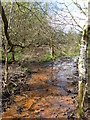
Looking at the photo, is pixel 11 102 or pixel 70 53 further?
pixel 70 53

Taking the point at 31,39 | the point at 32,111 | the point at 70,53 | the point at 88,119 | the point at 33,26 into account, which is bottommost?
the point at 32,111

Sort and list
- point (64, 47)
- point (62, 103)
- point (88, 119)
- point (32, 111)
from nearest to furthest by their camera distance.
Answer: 1. point (88, 119)
2. point (32, 111)
3. point (62, 103)
4. point (64, 47)

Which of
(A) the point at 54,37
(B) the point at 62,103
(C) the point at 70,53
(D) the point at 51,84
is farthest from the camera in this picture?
(C) the point at 70,53

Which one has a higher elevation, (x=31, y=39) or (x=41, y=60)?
(x=31, y=39)

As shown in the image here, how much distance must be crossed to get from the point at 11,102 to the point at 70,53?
819cm

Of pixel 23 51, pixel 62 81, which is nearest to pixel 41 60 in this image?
pixel 23 51

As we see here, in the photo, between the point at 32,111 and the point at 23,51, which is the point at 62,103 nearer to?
the point at 32,111

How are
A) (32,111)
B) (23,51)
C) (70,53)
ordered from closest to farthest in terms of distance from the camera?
(32,111)
(23,51)
(70,53)

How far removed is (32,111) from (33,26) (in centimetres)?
595

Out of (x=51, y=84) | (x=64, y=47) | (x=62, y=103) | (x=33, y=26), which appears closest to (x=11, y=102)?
(x=62, y=103)

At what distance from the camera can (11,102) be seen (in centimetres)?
399

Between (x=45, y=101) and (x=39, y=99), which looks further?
(x=39, y=99)

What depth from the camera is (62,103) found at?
13.0 feet

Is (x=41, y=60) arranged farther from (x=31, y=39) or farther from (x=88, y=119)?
(x=88, y=119)
